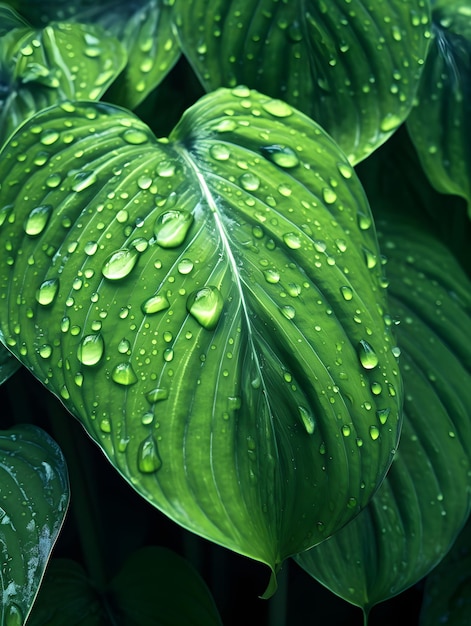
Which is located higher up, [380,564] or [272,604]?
[380,564]

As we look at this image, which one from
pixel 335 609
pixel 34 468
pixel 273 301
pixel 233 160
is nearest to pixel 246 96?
pixel 233 160

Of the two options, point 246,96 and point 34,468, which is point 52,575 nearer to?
point 34,468

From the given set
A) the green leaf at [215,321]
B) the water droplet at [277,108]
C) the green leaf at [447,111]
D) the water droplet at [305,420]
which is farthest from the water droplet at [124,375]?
the green leaf at [447,111]

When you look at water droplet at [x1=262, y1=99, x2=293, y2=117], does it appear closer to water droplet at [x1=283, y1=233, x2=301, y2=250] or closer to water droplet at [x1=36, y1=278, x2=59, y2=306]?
water droplet at [x1=283, y1=233, x2=301, y2=250]

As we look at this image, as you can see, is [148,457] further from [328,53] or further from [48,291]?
[328,53]

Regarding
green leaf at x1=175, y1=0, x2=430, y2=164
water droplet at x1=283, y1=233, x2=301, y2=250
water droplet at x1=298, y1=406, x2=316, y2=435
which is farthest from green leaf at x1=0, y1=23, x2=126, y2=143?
water droplet at x1=298, y1=406, x2=316, y2=435

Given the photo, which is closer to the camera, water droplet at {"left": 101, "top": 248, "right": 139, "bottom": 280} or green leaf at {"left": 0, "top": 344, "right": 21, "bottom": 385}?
water droplet at {"left": 101, "top": 248, "right": 139, "bottom": 280}

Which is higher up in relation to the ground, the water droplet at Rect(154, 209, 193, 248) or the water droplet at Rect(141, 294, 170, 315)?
the water droplet at Rect(154, 209, 193, 248)
